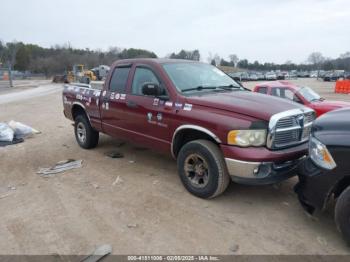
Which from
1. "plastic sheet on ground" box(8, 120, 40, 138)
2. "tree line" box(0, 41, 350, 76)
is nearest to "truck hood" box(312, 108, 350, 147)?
"plastic sheet on ground" box(8, 120, 40, 138)

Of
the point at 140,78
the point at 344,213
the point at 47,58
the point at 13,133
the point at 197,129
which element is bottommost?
the point at 13,133

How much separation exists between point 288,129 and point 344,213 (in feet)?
4.08

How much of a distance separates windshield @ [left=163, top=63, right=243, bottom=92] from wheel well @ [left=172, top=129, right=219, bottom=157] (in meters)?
0.64

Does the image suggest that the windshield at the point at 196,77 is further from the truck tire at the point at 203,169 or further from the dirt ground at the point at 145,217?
the dirt ground at the point at 145,217

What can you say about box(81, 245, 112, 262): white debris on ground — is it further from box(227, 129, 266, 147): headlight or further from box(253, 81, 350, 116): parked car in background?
box(253, 81, 350, 116): parked car in background

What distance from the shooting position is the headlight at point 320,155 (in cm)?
326

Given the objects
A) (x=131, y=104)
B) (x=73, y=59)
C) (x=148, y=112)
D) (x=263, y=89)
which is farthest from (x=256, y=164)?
(x=73, y=59)

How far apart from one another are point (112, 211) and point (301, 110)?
280 centimetres

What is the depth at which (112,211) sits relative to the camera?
4164mm

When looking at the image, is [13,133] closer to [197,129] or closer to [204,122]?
[197,129]

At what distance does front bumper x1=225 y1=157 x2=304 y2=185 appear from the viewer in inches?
152

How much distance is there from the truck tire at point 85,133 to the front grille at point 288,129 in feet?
13.8

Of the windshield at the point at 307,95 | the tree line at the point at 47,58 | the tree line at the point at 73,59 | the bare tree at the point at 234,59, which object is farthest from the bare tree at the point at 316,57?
the windshield at the point at 307,95

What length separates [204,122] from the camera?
420cm
